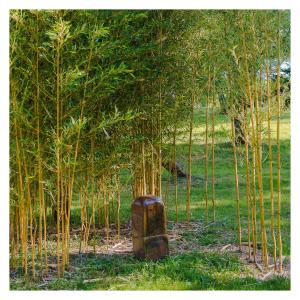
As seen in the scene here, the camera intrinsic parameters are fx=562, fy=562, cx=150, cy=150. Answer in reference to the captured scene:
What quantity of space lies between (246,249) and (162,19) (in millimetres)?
2390

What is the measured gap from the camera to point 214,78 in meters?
6.39

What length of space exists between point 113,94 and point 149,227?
137 centimetres

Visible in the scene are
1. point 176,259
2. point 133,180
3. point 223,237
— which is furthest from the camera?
point 133,180

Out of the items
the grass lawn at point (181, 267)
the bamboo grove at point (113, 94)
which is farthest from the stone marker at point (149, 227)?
the bamboo grove at point (113, 94)

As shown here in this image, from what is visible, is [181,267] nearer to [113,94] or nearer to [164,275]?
[164,275]

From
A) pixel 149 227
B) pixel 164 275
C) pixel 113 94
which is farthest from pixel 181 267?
pixel 113 94

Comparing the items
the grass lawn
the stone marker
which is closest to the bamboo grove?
the grass lawn

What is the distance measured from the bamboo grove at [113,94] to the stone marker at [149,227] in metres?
0.56

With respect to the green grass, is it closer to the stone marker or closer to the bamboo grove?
the stone marker

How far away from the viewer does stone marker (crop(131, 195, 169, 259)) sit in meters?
4.84

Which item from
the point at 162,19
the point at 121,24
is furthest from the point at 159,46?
the point at 121,24

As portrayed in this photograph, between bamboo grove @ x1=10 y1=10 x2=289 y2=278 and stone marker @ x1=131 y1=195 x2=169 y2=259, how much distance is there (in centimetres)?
56

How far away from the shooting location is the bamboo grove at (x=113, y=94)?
14.5 ft
